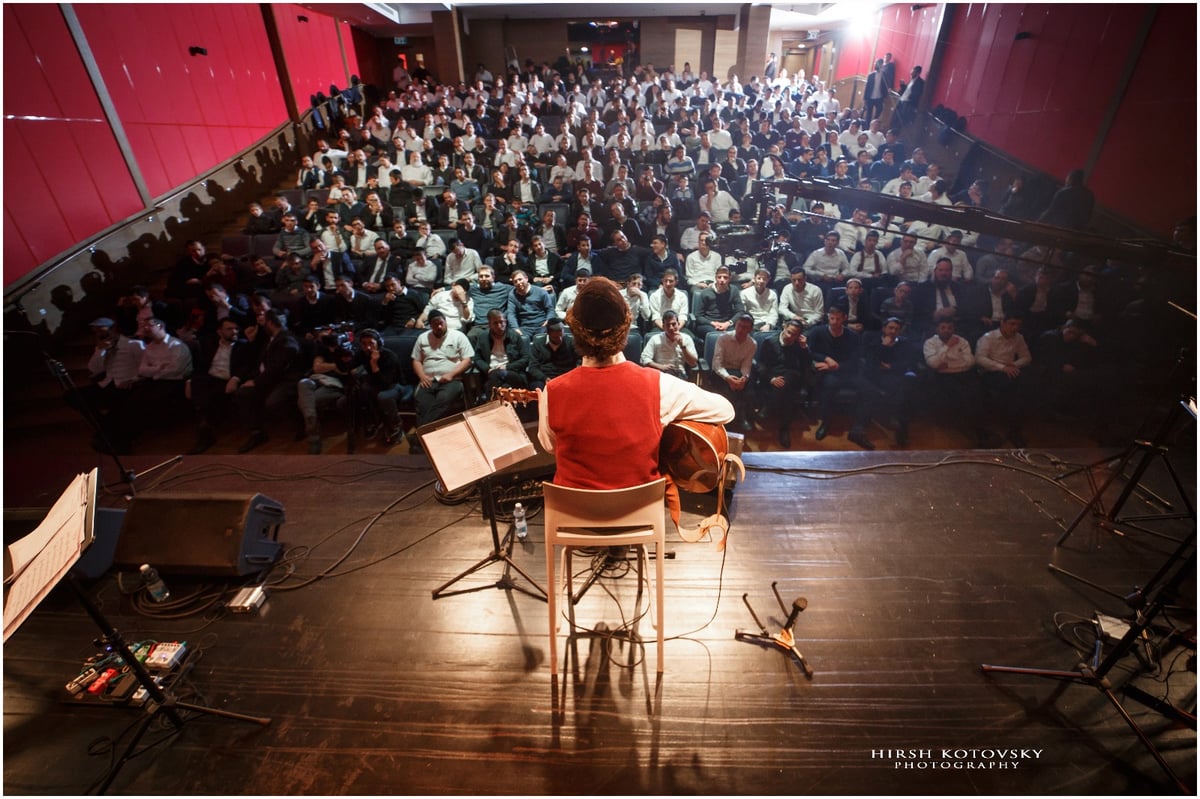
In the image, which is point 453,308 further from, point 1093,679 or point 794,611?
point 1093,679

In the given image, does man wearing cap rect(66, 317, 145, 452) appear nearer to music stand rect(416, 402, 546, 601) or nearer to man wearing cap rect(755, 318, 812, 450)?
music stand rect(416, 402, 546, 601)

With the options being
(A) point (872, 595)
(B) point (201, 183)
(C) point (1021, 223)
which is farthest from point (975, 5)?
(B) point (201, 183)

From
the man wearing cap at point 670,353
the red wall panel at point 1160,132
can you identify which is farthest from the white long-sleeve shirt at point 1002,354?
the red wall panel at point 1160,132

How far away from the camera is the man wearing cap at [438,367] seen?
14.3 feet

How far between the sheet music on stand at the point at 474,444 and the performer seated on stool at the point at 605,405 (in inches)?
16.9

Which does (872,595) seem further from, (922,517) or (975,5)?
(975,5)

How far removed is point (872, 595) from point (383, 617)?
2.48 m

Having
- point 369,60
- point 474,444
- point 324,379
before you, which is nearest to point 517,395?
point 474,444

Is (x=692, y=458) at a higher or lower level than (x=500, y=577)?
higher

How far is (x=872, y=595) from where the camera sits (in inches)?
96.6

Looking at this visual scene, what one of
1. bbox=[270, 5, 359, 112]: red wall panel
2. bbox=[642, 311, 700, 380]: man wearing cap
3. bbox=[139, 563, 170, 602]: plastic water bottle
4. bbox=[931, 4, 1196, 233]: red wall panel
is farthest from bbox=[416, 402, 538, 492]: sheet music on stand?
bbox=[270, 5, 359, 112]: red wall panel

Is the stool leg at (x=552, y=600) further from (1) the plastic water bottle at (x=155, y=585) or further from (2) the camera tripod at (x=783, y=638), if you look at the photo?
(1) the plastic water bottle at (x=155, y=585)

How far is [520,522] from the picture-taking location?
2.84m

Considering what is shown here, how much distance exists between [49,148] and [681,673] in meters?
8.67
